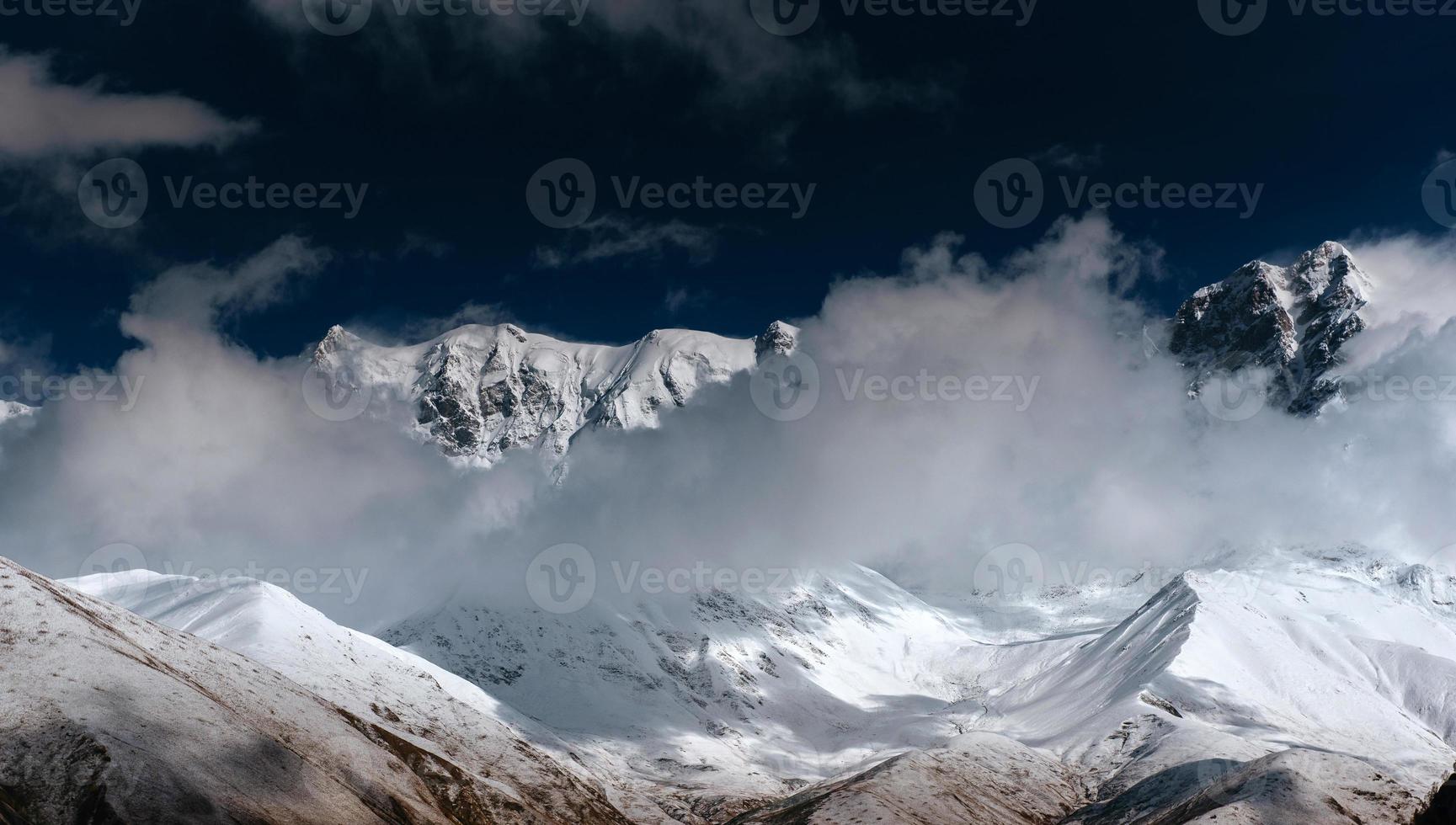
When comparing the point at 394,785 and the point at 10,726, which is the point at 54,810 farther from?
the point at 394,785

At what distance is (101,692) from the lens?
15588 centimetres

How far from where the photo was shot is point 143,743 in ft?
485

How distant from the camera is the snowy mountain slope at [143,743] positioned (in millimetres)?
136750

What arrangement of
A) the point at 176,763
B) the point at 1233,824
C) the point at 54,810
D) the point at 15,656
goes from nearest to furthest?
the point at 54,810 → the point at 176,763 → the point at 15,656 → the point at 1233,824

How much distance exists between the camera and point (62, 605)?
18150cm

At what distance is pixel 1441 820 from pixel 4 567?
637ft

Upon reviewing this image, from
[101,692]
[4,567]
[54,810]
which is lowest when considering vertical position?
Result: [54,810]

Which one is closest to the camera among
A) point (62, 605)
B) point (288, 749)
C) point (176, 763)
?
point (176, 763)

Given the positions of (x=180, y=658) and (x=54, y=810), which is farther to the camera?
(x=180, y=658)

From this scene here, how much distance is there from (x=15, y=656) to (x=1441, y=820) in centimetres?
16672

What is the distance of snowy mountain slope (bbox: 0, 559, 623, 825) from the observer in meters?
137

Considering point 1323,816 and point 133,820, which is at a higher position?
point 1323,816

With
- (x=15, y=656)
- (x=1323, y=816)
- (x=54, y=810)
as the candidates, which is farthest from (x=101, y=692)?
(x=1323, y=816)

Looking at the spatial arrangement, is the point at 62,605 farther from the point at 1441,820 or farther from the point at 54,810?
the point at 1441,820
